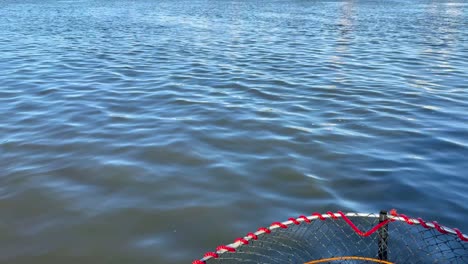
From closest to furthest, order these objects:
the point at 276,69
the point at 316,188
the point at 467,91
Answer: the point at 316,188 → the point at 467,91 → the point at 276,69

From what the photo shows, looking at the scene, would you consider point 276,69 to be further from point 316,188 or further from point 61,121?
point 316,188

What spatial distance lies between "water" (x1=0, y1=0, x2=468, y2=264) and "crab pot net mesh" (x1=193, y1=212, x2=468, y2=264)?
412 millimetres

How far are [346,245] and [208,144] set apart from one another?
3409 millimetres

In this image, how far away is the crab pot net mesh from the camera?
4.49m

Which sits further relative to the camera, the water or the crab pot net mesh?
the water

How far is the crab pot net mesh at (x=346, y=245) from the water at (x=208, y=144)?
16.2 inches

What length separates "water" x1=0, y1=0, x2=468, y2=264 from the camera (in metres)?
5.25

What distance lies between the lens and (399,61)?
14.8m

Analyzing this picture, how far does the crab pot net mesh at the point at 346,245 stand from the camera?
177 inches

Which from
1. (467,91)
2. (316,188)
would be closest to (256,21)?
(467,91)

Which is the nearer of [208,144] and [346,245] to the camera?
[346,245]

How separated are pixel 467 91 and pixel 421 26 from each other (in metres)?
14.7

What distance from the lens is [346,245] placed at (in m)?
A: 4.88

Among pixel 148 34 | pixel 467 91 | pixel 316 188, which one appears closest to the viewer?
pixel 316 188
